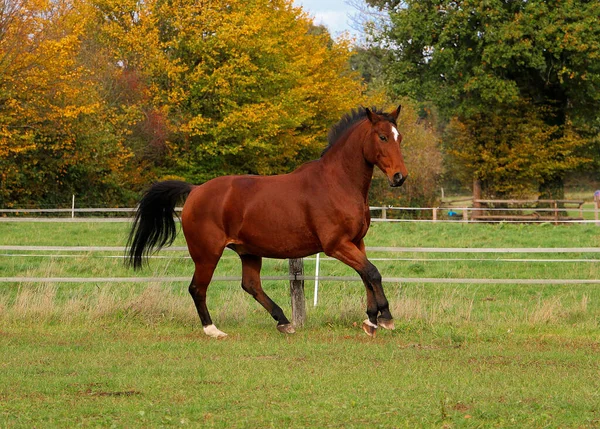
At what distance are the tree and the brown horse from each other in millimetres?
25700

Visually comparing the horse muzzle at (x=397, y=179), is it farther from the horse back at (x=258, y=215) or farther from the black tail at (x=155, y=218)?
the black tail at (x=155, y=218)

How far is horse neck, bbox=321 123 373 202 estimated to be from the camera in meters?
9.78

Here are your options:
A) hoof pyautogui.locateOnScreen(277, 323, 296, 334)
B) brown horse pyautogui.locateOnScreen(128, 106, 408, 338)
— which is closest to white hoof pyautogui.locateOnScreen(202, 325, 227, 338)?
brown horse pyautogui.locateOnScreen(128, 106, 408, 338)

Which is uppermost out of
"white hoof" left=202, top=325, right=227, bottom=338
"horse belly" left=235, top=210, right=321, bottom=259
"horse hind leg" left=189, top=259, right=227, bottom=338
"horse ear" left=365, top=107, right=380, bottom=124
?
→ "horse ear" left=365, top=107, right=380, bottom=124

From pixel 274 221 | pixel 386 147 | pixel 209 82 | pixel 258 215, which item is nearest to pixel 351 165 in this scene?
pixel 386 147

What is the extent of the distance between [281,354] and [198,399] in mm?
2074

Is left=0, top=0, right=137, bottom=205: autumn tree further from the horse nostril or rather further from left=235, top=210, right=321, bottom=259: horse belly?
the horse nostril

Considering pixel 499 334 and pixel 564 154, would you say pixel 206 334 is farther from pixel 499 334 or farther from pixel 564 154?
pixel 564 154

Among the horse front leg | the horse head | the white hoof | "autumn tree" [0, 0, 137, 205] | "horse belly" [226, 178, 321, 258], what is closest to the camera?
the horse head

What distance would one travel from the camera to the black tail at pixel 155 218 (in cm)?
1095

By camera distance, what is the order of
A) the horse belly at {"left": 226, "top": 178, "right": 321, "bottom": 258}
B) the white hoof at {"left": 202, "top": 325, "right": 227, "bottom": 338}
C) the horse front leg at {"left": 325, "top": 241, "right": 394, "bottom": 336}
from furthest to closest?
the horse belly at {"left": 226, "top": 178, "right": 321, "bottom": 258}
the white hoof at {"left": 202, "top": 325, "right": 227, "bottom": 338}
the horse front leg at {"left": 325, "top": 241, "right": 394, "bottom": 336}

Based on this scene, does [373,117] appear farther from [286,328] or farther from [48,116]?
[48,116]

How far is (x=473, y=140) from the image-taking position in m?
39.7

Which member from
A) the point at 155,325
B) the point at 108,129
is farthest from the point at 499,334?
the point at 108,129
